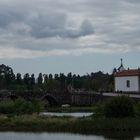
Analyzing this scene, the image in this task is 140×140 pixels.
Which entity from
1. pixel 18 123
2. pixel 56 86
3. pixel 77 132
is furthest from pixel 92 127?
pixel 56 86

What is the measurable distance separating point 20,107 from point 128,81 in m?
45.2

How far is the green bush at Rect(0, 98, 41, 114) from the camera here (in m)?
84.2

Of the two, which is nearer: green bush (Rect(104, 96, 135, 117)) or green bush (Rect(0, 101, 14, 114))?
green bush (Rect(104, 96, 135, 117))

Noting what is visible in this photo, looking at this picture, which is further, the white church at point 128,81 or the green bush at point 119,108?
the white church at point 128,81

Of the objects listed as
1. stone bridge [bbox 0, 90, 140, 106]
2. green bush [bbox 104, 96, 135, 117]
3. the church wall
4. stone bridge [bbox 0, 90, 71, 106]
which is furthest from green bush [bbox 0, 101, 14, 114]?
stone bridge [bbox 0, 90, 71, 106]

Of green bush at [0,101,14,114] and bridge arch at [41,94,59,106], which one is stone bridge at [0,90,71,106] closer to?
bridge arch at [41,94,59,106]

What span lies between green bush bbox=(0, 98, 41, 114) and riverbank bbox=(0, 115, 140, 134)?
1606 centimetres

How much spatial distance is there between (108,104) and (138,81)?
58889mm

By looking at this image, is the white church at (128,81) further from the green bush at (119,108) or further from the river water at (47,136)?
the river water at (47,136)

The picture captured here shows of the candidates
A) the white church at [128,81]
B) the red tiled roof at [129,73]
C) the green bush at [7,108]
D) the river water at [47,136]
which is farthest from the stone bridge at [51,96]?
the river water at [47,136]

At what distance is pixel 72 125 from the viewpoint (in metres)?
62.7

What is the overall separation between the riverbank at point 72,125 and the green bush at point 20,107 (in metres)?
16.1

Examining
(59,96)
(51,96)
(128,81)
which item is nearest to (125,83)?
(128,81)

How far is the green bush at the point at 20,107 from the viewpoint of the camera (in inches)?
3314
